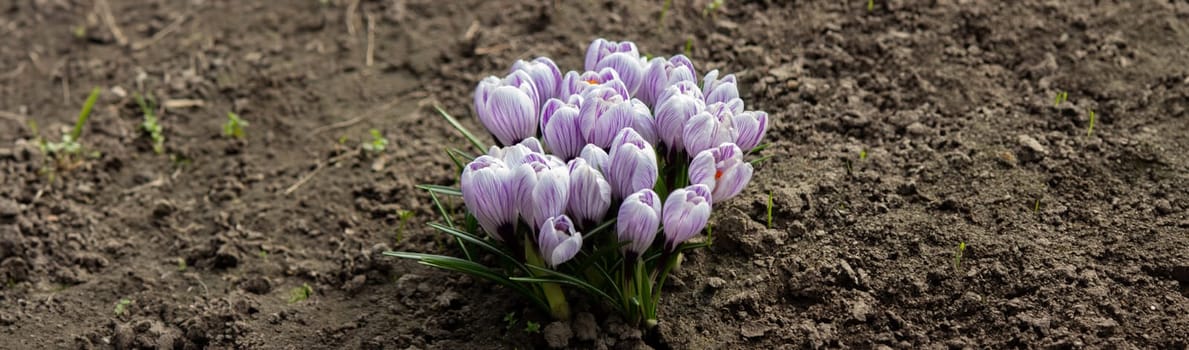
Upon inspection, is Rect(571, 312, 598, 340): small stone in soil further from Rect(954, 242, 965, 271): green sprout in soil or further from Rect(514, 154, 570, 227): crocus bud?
Rect(954, 242, 965, 271): green sprout in soil

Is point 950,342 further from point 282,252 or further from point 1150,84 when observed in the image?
point 282,252

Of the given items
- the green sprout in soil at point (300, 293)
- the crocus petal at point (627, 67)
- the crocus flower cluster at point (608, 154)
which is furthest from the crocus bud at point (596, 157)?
the green sprout in soil at point (300, 293)

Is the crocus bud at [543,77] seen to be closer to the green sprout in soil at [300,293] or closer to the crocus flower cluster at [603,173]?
the crocus flower cluster at [603,173]

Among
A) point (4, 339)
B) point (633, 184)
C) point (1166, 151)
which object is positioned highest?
point (633, 184)

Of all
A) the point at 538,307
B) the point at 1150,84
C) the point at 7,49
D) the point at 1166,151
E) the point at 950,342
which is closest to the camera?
the point at 950,342

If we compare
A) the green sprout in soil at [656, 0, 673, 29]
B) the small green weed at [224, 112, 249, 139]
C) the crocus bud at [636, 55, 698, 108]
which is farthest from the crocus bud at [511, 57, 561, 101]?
the small green weed at [224, 112, 249, 139]

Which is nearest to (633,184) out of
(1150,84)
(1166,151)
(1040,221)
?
(1040,221)
